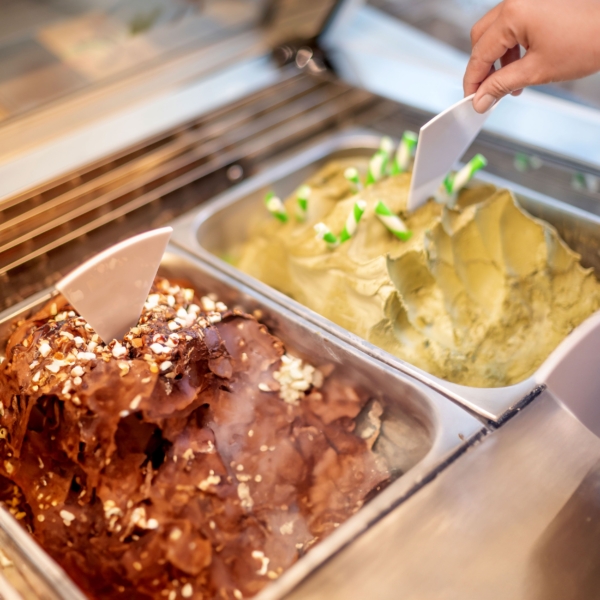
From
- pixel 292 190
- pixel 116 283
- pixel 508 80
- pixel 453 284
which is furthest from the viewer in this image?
pixel 292 190

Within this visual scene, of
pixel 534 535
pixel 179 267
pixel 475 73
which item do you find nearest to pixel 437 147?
pixel 475 73

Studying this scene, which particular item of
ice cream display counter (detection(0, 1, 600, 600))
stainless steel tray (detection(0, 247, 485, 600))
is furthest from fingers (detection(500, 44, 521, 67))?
stainless steel tray (detection(0, 247, 485, 600))

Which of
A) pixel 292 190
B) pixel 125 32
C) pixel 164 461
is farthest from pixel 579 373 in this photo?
pixel 125 32

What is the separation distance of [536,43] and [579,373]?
0.62m

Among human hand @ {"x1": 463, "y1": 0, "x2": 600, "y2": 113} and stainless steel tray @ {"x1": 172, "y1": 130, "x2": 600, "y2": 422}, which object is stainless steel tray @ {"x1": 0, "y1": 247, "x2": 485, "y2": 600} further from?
human hand @ {"x1": 463, "y1": 0, "x2": 600, "y2": 113}

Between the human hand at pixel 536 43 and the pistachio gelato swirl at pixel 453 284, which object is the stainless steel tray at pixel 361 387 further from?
the human hand at pixel 536 43

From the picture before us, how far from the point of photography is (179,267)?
1.38 meters

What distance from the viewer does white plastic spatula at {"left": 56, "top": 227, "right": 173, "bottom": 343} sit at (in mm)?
871

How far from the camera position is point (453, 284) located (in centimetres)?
133

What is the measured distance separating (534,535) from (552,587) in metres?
0.07

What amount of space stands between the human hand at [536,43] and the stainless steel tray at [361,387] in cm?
54

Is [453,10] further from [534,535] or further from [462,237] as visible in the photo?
[534,535]

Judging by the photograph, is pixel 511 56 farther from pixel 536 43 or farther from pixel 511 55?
Answer: pixel 536 43

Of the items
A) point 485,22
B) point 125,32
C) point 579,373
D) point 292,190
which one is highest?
point 125,32
